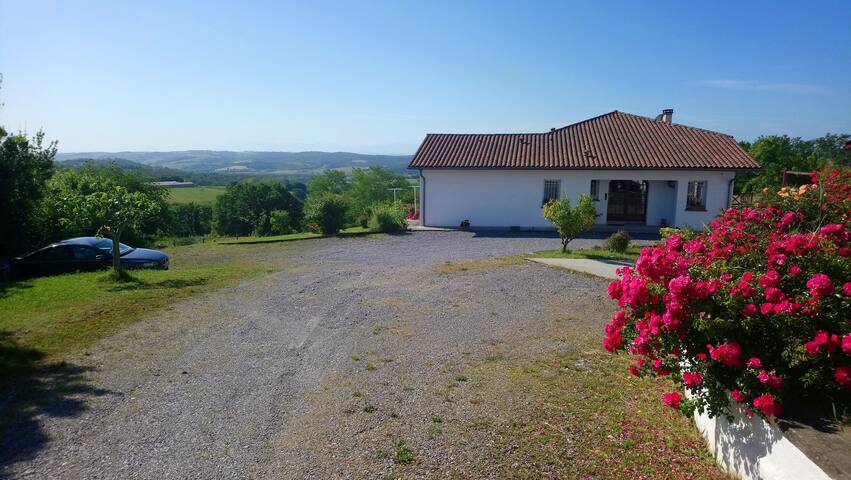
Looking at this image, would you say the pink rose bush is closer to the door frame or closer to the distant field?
the door frame

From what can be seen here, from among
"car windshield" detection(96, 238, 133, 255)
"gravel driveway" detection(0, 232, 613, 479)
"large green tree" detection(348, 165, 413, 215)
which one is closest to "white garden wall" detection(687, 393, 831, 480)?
"gravel driveway" detection(0, 232, 613, 479)

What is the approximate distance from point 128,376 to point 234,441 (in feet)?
8.81

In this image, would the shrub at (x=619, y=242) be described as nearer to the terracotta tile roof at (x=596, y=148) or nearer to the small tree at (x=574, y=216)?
the small tree at (x=574, y=216)

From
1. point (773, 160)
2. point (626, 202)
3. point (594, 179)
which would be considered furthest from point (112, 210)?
point (773, 160)

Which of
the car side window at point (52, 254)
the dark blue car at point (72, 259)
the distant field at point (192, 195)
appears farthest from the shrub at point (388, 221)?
the distant field at point (192, 195)

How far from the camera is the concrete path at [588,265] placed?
41.9 feet

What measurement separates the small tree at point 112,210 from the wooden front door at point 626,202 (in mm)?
18190

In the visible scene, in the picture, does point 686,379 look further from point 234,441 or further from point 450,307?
point 450,307

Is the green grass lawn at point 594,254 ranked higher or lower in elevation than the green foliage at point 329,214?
lower

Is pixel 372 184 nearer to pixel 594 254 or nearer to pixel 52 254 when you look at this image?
pixel 52 254

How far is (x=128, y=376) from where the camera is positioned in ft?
22.0

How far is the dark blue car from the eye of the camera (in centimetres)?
1411

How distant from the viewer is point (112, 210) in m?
12.2

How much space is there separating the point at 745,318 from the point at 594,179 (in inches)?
737
